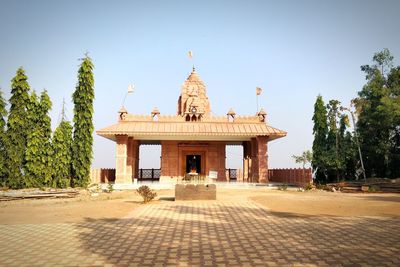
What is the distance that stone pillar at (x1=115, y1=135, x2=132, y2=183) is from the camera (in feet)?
70.4

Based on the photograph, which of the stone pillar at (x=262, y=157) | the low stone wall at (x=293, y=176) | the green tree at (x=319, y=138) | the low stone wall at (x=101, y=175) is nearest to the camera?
the low stone wall at (x=293, y=176)

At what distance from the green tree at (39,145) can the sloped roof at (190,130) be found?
3524 mm

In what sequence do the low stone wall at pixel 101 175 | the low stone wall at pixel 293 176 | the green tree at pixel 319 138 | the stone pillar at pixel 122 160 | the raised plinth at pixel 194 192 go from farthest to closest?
the green tree at pixel 319 138 → the low stone wall at pixel 101 175 → the stone pillar at pixel 122 160 → the low stone wall at pixel 293 176 → the raised plinth at pixel 194 192

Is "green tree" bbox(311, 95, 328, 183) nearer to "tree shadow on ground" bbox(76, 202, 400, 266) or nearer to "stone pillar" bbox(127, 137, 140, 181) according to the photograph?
"stone pillar" bbox(127, 137, 140, 181)

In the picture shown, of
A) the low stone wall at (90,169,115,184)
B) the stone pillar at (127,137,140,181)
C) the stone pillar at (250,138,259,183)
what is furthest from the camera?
the low stone wall at (90,169,115,184)

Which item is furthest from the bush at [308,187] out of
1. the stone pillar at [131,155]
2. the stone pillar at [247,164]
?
the stone pillar at [131,155]

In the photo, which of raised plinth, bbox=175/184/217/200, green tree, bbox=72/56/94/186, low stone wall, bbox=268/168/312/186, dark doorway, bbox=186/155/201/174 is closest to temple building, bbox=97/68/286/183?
dark doorway, bbox=186/155/201/174

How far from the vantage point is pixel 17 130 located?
1917 centimetres

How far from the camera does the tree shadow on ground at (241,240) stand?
4.82m

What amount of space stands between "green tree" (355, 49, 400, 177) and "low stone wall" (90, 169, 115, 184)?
22097 mm

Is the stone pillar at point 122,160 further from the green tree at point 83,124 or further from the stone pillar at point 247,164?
the stone pillar at point 247,164

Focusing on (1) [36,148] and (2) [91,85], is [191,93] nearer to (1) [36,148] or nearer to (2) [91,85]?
(2) [91,85]

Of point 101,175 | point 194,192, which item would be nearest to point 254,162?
point 194,192

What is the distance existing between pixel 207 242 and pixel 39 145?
56.9 feet
